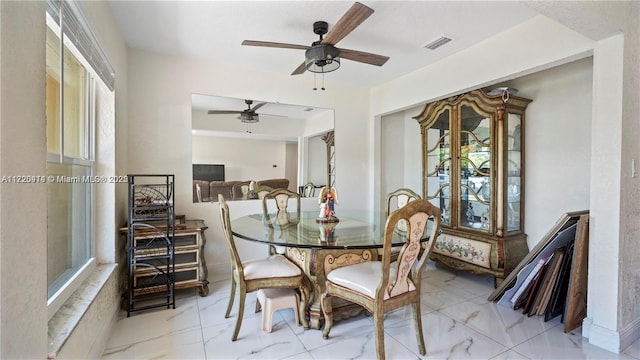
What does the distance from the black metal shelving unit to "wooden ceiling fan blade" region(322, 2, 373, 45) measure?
1722 millimetres

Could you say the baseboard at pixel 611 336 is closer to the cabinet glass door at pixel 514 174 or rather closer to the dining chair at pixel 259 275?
the cabinet glass door at pixel 514 174

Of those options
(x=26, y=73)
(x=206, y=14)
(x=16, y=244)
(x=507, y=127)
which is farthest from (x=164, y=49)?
(x=507, y=127)

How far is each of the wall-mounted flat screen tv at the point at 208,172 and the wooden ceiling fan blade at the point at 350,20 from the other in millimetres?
1933

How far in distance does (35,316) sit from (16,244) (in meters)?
0.26

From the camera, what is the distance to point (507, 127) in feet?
9.93

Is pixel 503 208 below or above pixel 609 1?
below

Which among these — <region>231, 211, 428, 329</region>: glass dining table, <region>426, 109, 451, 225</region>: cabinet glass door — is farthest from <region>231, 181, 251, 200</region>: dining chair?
<region>426, 109, 451, 225</region>: cabinet glass door

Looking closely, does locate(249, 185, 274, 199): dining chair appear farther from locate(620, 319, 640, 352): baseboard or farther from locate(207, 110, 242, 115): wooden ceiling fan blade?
locate(620, 319, 640, 352): baseboard

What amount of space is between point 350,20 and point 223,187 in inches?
93.0

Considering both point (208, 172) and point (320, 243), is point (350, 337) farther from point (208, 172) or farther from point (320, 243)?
point (208, 172)

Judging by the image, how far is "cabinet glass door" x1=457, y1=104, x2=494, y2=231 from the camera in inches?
123

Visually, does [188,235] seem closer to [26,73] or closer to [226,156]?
[226,156]

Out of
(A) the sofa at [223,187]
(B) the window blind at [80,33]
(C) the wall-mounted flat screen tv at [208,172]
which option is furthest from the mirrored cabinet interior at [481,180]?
(B) the window blind at [80,33]

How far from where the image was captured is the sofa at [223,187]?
3.44 meters
